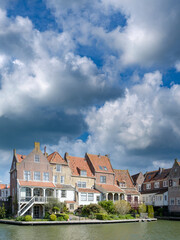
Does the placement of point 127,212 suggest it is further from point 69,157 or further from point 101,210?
point 69,157

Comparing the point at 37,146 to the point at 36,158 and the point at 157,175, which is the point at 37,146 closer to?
the point at 36,158

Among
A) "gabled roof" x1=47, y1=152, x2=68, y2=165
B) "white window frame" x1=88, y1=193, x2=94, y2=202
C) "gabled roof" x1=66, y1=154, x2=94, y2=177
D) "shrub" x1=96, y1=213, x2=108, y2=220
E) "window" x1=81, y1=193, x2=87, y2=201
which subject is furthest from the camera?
"gabled roof" x1=66, y1=154, x2=94, y2=177

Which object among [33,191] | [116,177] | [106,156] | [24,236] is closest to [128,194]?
[116,177]

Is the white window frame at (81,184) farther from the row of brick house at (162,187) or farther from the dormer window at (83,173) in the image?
the row of brick house at (162,187)

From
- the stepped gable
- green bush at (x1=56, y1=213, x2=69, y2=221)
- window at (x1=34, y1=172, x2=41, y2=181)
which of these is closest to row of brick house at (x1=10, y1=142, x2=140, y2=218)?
A: window at (x1=34, y1=172, x2=41, y2=181)

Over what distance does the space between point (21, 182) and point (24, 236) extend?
20.8m

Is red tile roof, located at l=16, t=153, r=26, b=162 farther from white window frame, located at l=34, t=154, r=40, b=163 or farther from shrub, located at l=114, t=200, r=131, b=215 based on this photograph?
shrub, located at l=114, t=200, r=131, b=215

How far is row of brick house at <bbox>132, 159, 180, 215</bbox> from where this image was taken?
199 ft

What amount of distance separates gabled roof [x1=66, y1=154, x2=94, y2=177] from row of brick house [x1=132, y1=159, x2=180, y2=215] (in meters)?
15.9

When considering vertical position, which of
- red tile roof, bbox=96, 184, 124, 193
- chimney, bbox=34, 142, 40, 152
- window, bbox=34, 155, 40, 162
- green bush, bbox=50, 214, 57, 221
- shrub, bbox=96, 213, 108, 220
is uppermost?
chimney, bbox=34, 142, 40, 152

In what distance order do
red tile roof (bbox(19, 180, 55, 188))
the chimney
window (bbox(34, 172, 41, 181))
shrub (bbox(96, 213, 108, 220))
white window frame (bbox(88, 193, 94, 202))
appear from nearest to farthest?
shrub (bbox(96, 213, 108, 220)) → red tile roof (bbox(19, 180, 55, 188)) → window (bbox(34, 172, 41, 181)) → the chimney → white window frame (bbox(88, 193, 94, 202))

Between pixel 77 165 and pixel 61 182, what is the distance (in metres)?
6.41

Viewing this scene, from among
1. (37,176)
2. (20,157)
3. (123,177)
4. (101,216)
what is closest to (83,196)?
(37,176)

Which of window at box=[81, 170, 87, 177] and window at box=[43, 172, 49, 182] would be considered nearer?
window at box=[43, 172, 49, 182]
